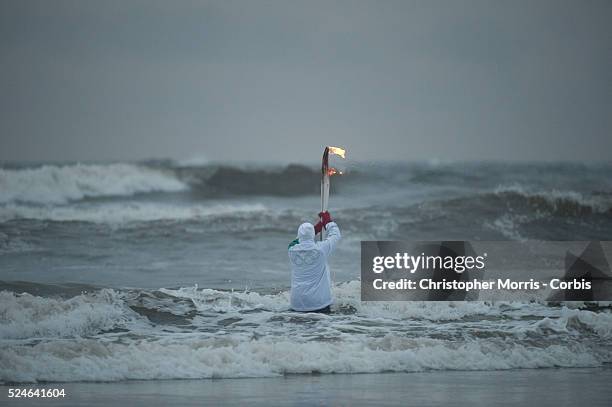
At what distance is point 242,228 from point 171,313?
36.8 feet

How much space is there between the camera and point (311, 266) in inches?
445

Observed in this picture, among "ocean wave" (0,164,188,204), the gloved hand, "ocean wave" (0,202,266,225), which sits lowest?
the gloved hand

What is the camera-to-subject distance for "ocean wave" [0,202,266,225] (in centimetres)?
2595

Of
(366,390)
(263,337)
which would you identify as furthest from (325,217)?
(366,390)

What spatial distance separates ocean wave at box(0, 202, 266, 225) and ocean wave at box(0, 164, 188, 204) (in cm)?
230

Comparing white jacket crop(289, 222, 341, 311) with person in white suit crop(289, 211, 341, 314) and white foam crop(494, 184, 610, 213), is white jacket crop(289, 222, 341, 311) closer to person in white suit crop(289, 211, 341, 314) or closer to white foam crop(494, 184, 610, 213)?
person in white suit crop(289, 211, 341, 314)

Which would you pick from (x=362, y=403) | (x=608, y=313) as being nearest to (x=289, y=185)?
(x=608, y=313)

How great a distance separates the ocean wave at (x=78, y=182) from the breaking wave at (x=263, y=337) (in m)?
20.5

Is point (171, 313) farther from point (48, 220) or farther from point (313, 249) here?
point (48, 220)

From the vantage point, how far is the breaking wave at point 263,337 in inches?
378

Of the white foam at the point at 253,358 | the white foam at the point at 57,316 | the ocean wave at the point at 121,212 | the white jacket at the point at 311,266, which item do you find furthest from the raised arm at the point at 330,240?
the ocean wave at the point at 121,212

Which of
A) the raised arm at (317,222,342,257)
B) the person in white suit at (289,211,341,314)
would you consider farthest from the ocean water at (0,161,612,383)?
the raised arm at (317,222,342,257)

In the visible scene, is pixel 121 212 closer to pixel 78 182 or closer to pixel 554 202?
pixel 78 182

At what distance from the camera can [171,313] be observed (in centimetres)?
1206
